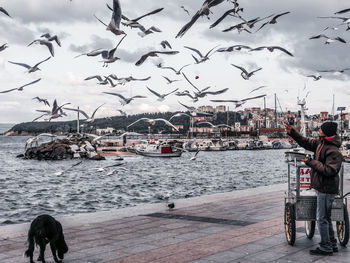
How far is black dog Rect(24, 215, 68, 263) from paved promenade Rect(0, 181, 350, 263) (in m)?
0.35

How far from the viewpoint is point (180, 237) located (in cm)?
798

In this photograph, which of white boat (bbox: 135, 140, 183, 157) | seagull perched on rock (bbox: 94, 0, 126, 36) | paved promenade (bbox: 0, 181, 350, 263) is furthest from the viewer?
white boat (bbox: 135, 140, 183, 157)

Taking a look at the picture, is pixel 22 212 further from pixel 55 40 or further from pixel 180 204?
pixel 55 40

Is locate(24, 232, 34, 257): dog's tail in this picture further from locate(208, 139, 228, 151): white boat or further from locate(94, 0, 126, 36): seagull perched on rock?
locate(208, 139, 228, 151): white boat

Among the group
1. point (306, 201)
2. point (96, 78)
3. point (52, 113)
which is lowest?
point (306, 201)

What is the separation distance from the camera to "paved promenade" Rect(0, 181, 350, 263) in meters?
6.57

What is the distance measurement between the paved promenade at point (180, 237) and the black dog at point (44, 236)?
347 mm

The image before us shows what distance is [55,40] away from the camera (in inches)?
379

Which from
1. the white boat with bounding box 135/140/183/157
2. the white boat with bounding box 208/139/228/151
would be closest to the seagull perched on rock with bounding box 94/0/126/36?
the white boat with bounding box 135/140/183/157

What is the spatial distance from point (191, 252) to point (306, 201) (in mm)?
1893

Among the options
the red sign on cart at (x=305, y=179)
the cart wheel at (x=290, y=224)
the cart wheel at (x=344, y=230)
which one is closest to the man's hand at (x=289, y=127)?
the red sign on cart at (x=305, y=179)

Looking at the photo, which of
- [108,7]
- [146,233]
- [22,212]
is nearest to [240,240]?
[146,233]

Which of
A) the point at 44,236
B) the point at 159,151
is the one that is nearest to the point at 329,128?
the point at 44,236

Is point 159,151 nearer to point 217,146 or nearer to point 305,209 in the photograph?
point 217,146
